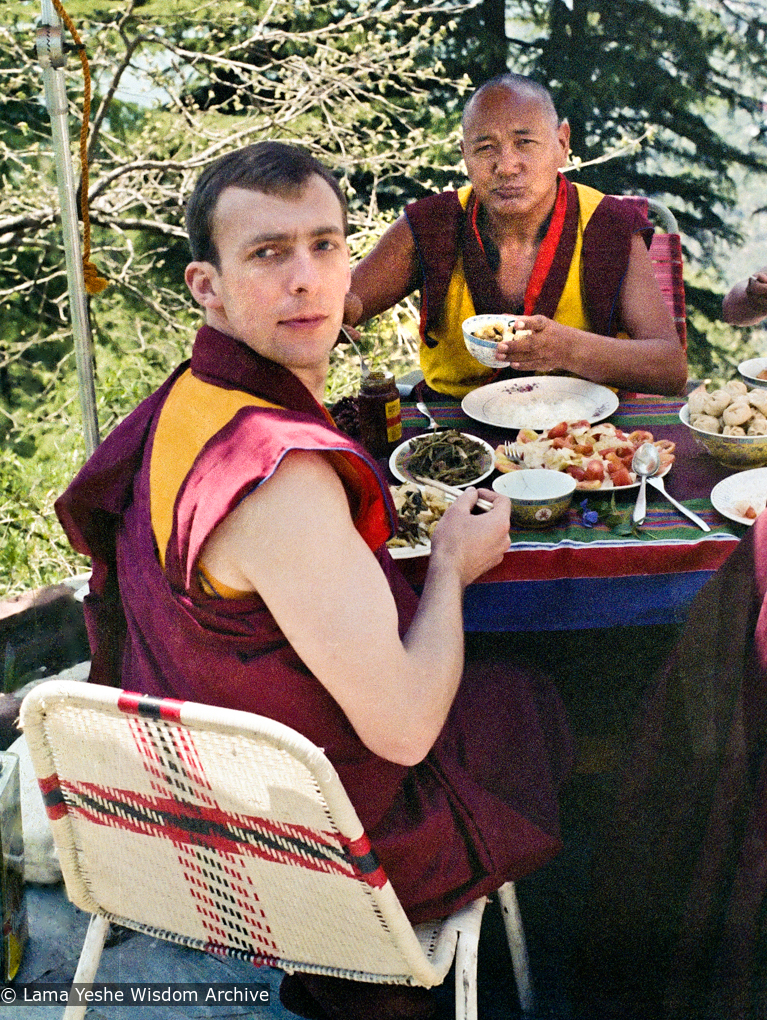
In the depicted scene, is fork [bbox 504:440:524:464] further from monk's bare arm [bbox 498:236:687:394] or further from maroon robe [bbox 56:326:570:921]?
maroon robe [bbox 56:326:570:921]

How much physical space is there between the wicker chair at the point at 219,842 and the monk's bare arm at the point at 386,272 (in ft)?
6.43

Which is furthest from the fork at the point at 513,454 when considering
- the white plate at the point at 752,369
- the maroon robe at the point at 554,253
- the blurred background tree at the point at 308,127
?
the blurred background tree at the point at 308,127

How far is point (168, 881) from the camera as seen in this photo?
128cm

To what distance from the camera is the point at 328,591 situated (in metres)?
1.12

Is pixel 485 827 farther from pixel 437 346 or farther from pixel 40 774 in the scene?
pixel 437 346

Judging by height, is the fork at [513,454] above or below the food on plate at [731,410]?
below

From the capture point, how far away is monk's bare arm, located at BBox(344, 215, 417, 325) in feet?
9.69

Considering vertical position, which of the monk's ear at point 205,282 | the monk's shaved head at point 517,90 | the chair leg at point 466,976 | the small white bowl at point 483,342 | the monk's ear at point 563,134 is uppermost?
the monk's shaved head at point 517,90

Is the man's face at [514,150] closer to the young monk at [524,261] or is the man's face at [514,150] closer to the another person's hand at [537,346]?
the young monk at [524,261]

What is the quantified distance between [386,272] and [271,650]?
6.51ft

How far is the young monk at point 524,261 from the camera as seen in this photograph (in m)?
2.51

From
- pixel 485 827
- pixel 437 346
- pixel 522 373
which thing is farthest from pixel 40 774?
pixel 437 346

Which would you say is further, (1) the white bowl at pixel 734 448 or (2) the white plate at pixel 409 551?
(1) the white bowl at pixel 734 448

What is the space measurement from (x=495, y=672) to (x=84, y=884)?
2.54 feet
